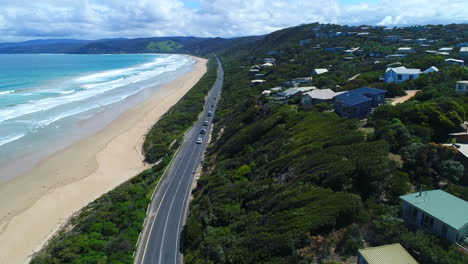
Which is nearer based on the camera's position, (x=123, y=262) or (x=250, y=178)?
(x=123, y=262)

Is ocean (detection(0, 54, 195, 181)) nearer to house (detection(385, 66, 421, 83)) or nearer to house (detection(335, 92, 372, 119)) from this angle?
house (detection(335, 92, 372, 119))

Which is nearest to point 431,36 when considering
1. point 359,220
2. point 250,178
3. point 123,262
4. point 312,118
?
point 312,118

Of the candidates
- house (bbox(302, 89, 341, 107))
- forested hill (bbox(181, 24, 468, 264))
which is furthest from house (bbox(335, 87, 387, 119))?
house (bbox(302, 89, 341, 107))

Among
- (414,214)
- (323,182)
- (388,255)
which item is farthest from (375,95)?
(388,255)

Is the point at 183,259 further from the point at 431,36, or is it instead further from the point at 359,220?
the point at 431,36

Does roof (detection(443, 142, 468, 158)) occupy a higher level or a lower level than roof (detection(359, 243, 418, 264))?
higher

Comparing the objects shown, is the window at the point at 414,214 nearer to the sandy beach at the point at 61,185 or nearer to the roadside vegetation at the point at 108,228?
the roadside vegetation at the point at 108,228

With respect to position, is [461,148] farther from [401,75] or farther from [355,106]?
[401,75]
